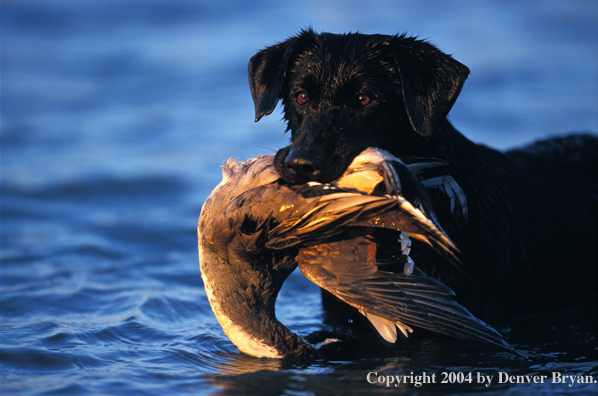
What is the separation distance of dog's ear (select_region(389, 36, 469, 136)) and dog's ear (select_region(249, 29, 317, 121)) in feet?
2.16

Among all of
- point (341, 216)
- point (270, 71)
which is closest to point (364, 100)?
point (270, 71)

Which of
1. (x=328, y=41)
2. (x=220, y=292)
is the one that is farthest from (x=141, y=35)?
(x=220, y=292)

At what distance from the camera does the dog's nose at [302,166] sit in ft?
10.1

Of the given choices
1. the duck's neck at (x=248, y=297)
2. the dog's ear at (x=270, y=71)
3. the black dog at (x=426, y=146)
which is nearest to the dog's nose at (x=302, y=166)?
the black dog at (x=426, y=146)

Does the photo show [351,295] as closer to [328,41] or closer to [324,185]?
[324,185]

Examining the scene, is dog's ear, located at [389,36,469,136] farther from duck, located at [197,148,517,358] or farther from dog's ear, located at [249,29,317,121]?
dog's ear, located at [249,29,317,121]

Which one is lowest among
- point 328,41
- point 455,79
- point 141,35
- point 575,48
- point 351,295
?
point 351,295

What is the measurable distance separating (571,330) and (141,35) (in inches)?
470

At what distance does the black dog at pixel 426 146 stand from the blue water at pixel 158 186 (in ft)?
1.18

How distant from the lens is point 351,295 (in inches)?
118

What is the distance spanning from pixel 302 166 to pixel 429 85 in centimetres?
96

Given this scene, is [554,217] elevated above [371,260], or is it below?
above

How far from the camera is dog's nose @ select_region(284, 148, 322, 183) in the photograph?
121 inches

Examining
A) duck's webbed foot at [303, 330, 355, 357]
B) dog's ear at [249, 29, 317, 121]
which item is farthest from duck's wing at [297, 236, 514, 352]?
dog's ear at [249, 29, 317, 121]
